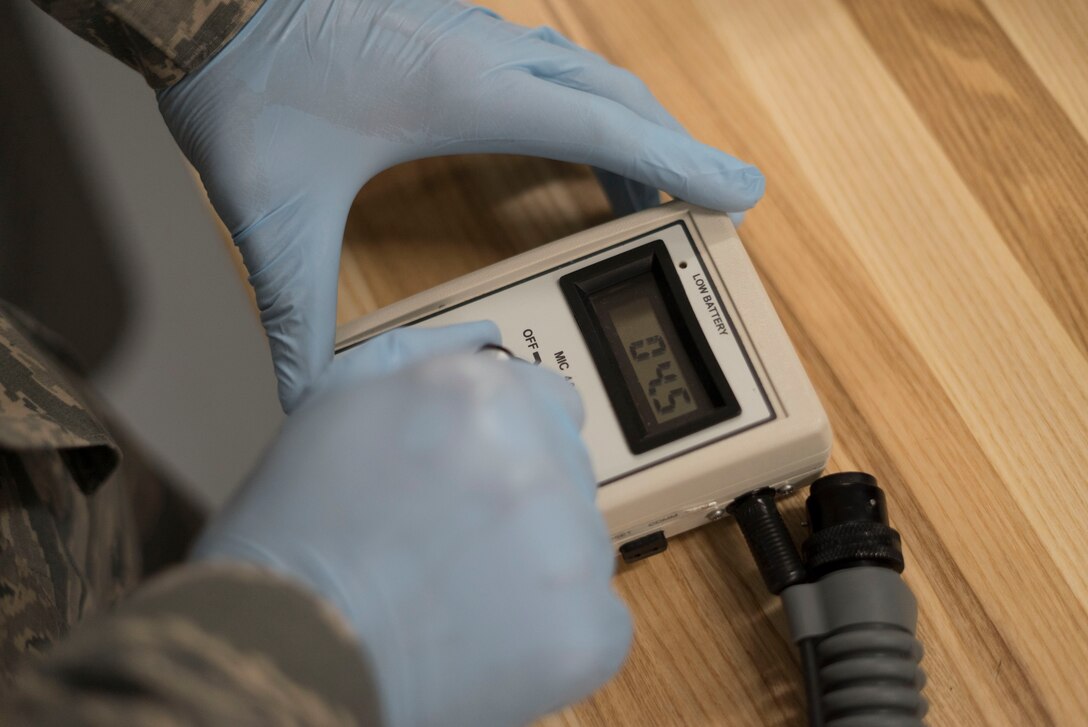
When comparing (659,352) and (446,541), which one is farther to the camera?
(659,352)

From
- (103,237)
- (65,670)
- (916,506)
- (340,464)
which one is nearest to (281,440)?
(340,464)

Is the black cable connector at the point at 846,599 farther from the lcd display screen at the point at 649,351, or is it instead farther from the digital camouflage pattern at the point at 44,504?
the digital camouflage pattern at the point at 44,504

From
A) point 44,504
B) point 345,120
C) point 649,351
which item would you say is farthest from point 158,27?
point 649,351

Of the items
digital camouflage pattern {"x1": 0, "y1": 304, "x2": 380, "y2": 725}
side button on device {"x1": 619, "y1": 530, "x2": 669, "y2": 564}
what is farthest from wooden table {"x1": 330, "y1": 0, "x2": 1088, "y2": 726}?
digital camouflage pattern {"x1": 0, "y1": 304, "x2": 380, "y2": 725}

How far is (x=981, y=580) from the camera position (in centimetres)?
68

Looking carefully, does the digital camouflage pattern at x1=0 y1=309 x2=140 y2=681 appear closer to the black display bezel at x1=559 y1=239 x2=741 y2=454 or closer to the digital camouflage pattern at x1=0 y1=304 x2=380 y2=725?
the digital camouflage pattern at x1=0 y1=304 x2=380 y2=725

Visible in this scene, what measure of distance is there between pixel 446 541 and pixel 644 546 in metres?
0.26

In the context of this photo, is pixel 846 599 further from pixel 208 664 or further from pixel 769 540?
pixel 208 664

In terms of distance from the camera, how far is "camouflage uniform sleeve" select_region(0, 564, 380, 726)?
0.31 meters

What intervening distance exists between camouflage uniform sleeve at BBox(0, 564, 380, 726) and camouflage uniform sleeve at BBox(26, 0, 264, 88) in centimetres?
56

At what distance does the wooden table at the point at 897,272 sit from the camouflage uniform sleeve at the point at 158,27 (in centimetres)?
20

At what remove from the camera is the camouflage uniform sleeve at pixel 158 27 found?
0.70 m

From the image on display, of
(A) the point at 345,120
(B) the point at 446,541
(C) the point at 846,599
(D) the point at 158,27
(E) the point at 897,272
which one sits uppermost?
(D) the point at 158,27

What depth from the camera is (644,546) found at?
0.69 metres
